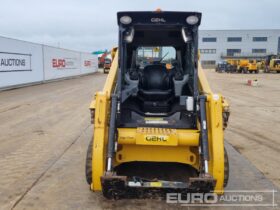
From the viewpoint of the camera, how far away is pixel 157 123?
4.48m

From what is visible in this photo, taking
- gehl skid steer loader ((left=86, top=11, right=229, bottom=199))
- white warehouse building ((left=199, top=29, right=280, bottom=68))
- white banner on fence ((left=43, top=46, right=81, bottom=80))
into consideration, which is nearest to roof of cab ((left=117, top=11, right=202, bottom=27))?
gehl skid steer loader ((left=86, top=11, right=229, bottom=199))

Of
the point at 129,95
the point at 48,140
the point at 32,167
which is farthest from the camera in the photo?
the point at 48,140

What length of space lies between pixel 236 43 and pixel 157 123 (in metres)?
77.1

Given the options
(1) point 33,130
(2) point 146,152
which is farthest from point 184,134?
(1) point 33,130

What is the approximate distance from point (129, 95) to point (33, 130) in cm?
387

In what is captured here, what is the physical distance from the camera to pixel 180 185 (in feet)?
11.7

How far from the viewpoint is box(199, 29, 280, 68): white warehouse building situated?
75938 mm

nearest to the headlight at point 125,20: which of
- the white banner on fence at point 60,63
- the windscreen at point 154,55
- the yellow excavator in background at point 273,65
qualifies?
the windscreen at point 154,55

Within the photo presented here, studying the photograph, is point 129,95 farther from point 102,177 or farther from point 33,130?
point 33,130

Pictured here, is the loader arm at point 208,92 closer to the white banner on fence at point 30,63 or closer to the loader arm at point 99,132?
the loader arm at point 99,132

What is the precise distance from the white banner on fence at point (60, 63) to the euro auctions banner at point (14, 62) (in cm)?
304

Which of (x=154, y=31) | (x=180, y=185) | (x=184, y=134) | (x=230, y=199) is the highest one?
(x=154, y=31)

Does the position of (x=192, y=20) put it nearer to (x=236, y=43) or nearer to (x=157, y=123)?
(x=157, y=123)

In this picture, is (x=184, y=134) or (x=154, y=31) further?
(x=154, y=31)
